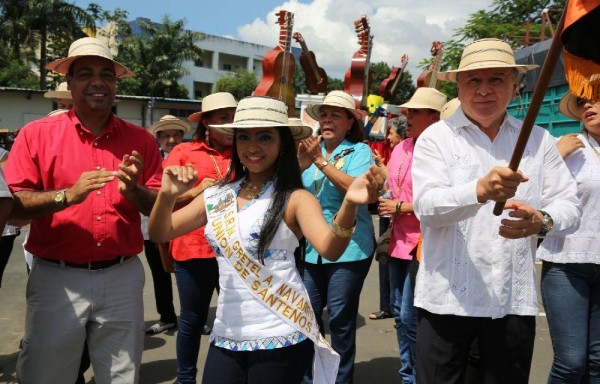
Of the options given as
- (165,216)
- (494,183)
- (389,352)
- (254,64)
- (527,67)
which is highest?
(254,64)

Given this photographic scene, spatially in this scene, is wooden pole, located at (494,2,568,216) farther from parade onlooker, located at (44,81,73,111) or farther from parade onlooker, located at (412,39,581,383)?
parade onlooker, located at (44,81,73,111)

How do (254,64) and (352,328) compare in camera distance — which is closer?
(352,328)

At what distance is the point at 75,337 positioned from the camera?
3000 mm

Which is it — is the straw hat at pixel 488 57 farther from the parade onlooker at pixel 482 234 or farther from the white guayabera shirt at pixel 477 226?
the white guayabera shirt at pixel 477 226

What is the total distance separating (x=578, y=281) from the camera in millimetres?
3205

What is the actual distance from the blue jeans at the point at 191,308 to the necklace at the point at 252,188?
134 cm

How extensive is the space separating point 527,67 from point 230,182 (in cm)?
144

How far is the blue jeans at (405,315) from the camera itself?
395 centimetres

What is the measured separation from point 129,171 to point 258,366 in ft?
3.61

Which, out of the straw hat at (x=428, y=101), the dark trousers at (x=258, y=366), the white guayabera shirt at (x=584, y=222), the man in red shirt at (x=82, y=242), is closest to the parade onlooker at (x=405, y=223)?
the straw hat at (x=428, y=101)

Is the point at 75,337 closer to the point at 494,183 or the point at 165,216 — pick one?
the point at 165,216

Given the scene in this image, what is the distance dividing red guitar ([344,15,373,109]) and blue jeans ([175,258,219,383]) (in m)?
2.19

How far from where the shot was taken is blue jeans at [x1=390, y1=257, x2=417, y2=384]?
3.95 meters

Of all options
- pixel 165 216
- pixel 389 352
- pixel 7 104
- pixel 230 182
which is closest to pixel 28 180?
pixel 165 216
